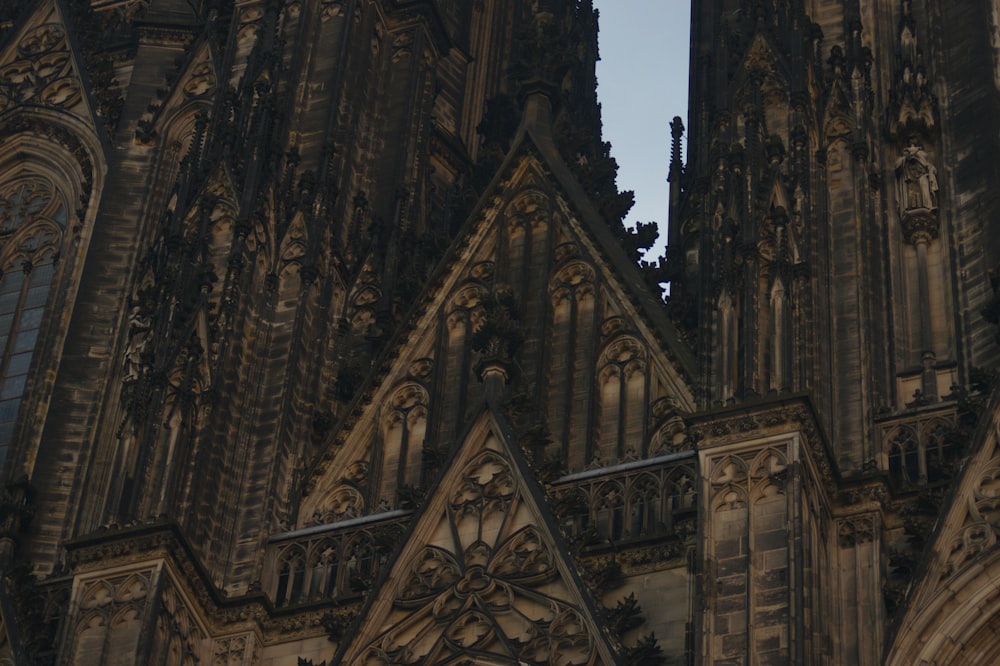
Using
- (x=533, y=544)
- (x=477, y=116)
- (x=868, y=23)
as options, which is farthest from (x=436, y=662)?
(x=477, y=116)

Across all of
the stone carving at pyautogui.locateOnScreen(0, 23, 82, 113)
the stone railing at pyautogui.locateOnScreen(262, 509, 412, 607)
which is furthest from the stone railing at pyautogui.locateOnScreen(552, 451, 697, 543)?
the stone carving at pyautogui.locateOnScreen(0, 23, 82, 113)

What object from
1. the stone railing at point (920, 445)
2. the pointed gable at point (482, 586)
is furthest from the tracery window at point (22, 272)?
the stone railing at point (920, 445)

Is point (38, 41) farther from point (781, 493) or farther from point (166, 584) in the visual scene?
point (781, 493)

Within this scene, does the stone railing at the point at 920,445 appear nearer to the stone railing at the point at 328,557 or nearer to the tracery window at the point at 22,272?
the stone railing at the point at 328,557

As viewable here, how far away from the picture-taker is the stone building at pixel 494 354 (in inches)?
859

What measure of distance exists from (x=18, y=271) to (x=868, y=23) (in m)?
9.06

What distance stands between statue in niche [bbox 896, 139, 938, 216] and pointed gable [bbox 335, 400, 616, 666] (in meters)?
4.03

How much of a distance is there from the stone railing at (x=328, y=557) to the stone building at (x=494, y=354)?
1.3 inches

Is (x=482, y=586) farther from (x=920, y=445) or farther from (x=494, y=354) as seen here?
(x=920, y=445)

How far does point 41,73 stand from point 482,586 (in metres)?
10.9

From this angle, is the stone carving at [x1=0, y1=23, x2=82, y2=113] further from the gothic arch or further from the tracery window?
the tracery window

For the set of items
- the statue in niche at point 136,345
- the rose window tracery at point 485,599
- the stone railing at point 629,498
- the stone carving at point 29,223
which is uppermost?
the stone carving at point 29,223

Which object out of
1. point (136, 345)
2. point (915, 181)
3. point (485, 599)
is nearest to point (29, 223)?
point (136, 345)

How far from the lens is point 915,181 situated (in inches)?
985
